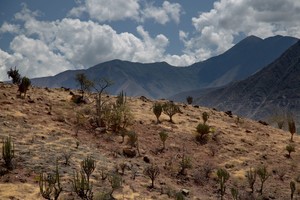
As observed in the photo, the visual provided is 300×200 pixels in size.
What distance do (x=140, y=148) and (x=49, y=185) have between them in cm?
740

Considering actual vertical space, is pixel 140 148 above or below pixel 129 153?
above

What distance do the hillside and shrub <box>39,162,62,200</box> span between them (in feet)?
0.92

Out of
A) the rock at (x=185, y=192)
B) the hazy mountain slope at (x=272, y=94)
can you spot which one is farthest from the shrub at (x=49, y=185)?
the hazy mountain slope at (x=272, y=94)

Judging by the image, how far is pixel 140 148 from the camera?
67.9 ft

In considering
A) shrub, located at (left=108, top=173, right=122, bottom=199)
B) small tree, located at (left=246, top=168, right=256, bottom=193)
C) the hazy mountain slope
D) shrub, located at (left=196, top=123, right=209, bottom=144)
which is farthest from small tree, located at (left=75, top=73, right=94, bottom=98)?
the hazy mountain slope

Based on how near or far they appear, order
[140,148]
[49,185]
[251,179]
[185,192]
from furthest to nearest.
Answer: [140,148] → [251,179] → [185,192] → [49,185]

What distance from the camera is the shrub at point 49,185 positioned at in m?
13.5

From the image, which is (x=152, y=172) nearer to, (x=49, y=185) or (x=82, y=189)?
(x=82, y=189)

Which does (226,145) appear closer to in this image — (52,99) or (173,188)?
(173,188)

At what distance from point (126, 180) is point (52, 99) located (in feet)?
35.8

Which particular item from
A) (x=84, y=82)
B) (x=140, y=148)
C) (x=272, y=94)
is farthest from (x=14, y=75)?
(x=272, y=94)

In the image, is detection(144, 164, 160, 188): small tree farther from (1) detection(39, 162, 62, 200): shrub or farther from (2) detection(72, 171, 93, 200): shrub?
(1) detection(39, 162, 62, 200): shrub

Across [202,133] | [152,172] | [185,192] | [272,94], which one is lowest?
[185,192]

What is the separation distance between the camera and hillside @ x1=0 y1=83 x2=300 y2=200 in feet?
52.4
